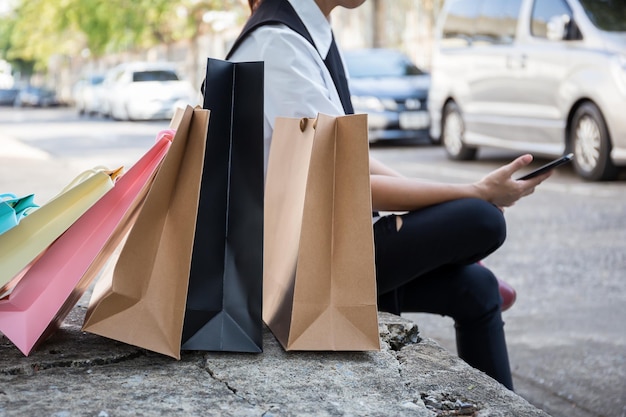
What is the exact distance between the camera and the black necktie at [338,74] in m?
2.51

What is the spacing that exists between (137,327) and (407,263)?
71 centimetres

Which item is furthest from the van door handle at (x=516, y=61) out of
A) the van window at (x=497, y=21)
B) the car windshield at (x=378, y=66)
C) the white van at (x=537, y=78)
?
the car windshield at (x=378, y=66)

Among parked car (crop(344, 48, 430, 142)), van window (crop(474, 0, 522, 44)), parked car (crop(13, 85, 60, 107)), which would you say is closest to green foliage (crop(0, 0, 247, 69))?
parked car (crop(13, 85, 60, 107))

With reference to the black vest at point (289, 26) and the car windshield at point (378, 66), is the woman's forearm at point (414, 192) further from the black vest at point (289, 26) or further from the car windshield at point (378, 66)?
the car windshield at point (378, 66)

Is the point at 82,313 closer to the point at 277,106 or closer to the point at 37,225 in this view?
the point at 37,225

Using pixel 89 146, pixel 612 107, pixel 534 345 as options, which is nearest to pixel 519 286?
pixel 534 345

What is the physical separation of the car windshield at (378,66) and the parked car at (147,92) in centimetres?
1061

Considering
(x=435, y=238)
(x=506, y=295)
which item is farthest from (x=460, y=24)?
(x=435, y=238)

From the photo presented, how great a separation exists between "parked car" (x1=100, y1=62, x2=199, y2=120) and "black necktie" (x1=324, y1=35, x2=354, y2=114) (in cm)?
2202

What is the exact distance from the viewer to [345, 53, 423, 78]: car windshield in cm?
1397

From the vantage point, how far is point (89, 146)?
15.7 meters

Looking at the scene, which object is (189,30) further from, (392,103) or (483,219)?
(483,219)

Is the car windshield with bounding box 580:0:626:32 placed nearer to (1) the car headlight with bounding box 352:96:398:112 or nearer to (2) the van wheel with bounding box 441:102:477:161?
(2) the van wheel with bounding box 441:102:477:161

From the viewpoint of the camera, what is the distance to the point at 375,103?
13.3m
